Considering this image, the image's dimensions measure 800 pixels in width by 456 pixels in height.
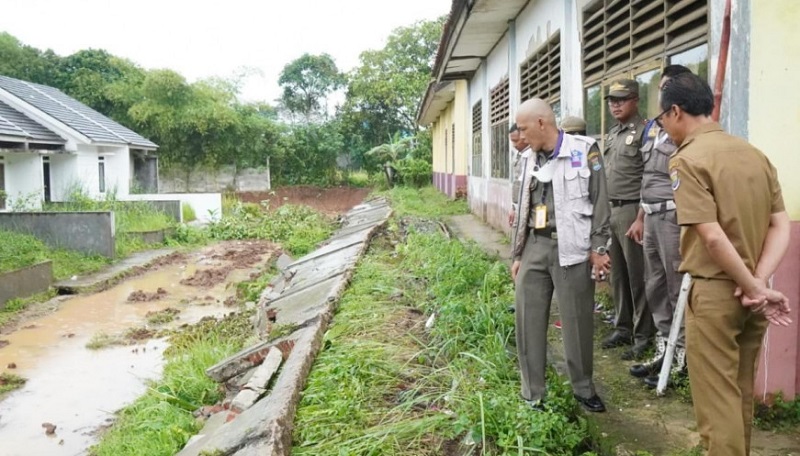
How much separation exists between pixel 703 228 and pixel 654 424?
1.38 metres

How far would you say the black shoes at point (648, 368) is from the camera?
3.91 m

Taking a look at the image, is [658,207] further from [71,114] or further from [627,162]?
[71,114]

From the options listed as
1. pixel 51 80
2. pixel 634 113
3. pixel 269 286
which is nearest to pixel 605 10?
pixel 634 113

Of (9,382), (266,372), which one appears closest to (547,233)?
(266,372)

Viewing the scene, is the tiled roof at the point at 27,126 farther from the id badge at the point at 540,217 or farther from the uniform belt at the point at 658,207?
the uniform belt at the point at 658,207

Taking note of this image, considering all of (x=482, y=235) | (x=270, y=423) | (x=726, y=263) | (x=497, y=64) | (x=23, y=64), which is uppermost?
(x=23, y=64)

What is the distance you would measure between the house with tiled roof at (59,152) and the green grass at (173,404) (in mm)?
10822

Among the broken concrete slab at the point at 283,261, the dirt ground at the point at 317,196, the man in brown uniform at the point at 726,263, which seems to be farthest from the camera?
the dirt ground at the point at 317,196

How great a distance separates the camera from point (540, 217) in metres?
3.38

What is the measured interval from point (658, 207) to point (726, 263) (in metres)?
1.46

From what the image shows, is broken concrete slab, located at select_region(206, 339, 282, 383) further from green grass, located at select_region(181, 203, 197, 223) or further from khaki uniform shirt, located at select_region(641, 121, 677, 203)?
green grass, located at select_region(181, 203, 197, 223)

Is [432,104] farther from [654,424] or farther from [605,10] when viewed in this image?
[654,424]

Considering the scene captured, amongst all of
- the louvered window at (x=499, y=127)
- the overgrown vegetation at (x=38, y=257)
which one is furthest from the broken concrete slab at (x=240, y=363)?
the overgrown vegetation at (x=38, y=257)

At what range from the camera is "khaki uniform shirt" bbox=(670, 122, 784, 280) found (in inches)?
92.5
